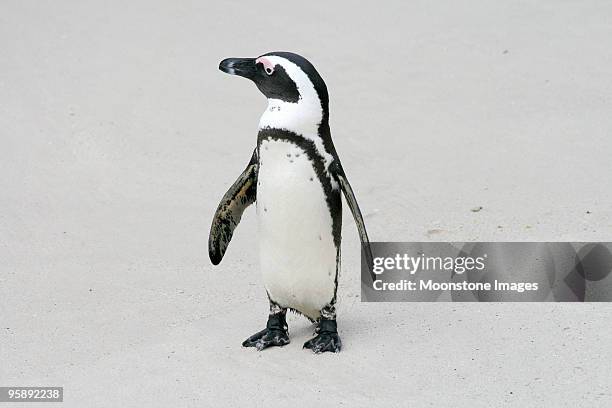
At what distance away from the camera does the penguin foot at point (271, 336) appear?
3.81 metres

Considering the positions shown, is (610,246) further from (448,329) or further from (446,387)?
(446,387)

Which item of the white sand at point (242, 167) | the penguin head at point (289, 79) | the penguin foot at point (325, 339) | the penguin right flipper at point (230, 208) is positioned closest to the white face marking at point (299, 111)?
the penguin head at point (289, 79)

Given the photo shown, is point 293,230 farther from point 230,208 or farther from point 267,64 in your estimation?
point 267,64

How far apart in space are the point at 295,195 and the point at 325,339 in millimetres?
540

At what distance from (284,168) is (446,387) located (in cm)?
88

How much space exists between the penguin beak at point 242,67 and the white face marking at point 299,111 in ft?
0.33

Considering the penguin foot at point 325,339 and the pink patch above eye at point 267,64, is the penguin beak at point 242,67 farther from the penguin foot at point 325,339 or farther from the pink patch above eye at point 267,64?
the penguin foot at point 325,339

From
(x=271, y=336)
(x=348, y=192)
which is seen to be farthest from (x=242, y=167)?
(x=348, y=192)

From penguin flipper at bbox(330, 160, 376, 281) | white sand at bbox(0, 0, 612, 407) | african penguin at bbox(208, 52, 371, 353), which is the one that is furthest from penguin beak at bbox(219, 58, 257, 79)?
white sand at bbox(0, 0, 612, 407)

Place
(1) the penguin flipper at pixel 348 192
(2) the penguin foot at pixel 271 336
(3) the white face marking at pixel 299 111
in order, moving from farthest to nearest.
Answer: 1. (2) the penguin foot at pixel 271 336
2. (1) the penguin flipper at pixel 348 192
3. (3) the white face marking at pixel 299 111

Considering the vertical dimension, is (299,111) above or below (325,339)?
above

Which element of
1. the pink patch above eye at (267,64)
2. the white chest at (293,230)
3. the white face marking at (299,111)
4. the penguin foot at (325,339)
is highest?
the pink patch above eye at (267,64)

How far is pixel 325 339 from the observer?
3.77 m

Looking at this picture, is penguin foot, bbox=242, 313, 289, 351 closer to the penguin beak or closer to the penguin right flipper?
the penguin right flipper
